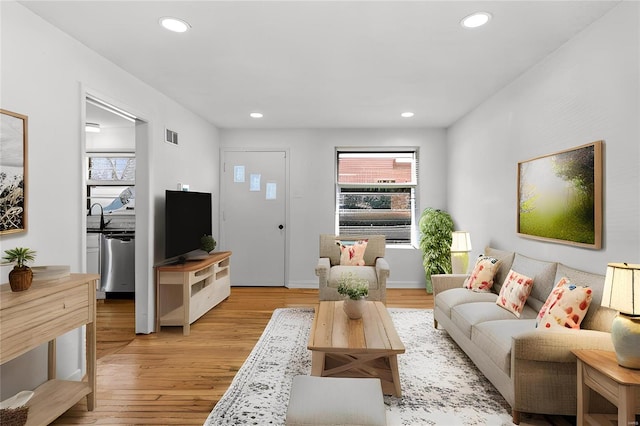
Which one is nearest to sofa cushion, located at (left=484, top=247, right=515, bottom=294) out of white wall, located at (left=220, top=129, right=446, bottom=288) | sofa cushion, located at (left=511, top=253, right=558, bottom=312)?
sofa cushion, located at (left=511, top=253, right=558, bottom=312)

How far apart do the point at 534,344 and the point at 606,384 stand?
0.37 metres

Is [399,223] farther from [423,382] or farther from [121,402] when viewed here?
[121,402]

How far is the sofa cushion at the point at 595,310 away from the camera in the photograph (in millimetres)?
2242

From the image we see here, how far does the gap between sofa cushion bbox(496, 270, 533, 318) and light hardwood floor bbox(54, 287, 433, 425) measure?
1.90 metres

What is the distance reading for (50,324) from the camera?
2039 mm

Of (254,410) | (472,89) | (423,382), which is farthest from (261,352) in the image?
(472,89)

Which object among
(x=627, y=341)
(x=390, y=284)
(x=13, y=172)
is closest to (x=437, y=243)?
(x=390, y=284)

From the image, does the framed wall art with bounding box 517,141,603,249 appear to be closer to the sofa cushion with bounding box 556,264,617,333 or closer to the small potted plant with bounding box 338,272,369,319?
the sofa cushion with bounding box 556,264,617,333

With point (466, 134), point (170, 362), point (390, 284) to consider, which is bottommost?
point (170, 362)

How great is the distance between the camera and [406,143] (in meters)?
5.93

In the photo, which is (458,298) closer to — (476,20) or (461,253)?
(461,253)

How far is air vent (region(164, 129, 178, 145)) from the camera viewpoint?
A: 4230 millimetres

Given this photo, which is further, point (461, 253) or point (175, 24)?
point (461, 253)

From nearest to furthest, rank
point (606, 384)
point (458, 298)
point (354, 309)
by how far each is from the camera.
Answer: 1. point (606, 384)
2. point (354, 309)
3. point (458, 298)
